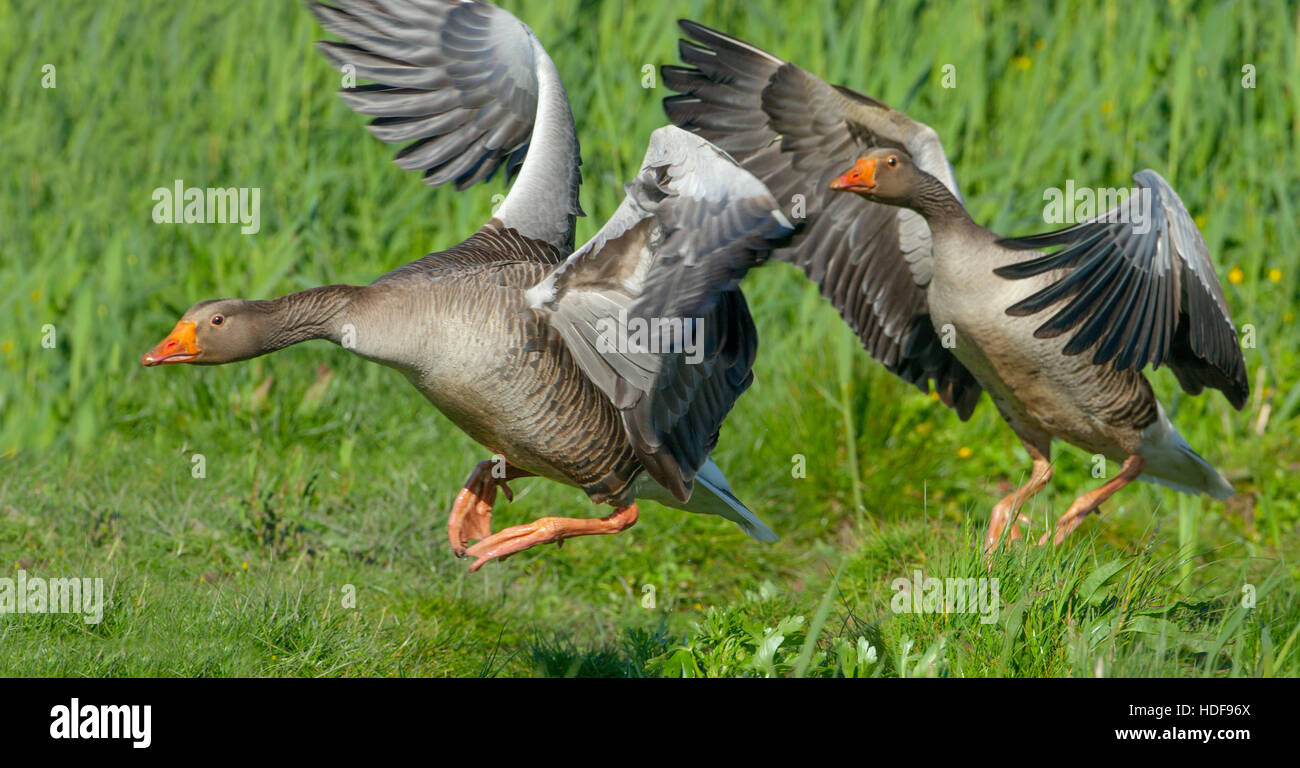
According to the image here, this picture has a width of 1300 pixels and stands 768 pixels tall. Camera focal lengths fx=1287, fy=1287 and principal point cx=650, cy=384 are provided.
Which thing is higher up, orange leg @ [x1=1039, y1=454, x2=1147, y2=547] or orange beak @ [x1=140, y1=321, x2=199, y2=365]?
orange beak @ [x1=140, y1=321, x2=199, y2=365]

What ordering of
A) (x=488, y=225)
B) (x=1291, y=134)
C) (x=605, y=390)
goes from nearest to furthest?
(x=605, y=390)
(x=488, y=225)
(x=1291, y=134)

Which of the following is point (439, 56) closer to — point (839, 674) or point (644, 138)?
point (644, 138)

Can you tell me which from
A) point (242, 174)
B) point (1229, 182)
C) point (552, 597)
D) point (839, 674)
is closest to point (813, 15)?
point (1229, 182)

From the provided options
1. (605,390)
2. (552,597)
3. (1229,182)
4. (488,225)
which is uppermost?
(1229,182)

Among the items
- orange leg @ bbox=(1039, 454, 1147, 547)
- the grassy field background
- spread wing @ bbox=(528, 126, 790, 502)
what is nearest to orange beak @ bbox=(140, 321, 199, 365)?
the grassy field background

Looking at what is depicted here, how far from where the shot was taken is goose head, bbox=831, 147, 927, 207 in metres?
5.40

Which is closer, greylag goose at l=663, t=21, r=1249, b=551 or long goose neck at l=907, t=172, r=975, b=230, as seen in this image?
greylag goose at l=663, t=21, r=1249, b=551

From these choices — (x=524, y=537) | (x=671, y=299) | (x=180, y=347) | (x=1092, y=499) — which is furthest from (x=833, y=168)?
(x=180, y=347)

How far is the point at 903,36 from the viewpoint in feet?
27.2

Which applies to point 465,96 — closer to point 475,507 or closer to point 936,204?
point 475,507

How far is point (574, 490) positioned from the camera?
6.77 m

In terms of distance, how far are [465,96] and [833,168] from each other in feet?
5.78

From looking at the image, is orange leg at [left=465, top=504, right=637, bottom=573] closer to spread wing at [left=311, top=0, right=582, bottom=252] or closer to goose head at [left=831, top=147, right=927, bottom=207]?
spread wing at [left=311, top=0, right=582, bottom=252]

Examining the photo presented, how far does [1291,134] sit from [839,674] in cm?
618
